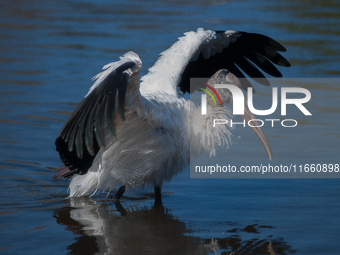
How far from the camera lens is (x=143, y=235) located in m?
5.10

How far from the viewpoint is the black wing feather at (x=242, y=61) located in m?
6.64

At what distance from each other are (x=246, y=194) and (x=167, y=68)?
1.62m

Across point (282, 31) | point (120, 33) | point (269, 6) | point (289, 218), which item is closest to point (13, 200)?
point (289, 218)

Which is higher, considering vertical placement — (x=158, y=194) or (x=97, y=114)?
(x=97, y=114)

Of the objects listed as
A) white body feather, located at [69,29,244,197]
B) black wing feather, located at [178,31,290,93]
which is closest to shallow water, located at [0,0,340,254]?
white body feather, located at [69,29,244,197]

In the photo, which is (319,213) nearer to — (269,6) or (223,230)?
(223,230)

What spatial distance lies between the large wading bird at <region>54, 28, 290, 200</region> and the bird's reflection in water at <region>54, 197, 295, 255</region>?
39 cm

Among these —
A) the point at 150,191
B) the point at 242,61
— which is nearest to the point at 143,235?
the point at 150,191

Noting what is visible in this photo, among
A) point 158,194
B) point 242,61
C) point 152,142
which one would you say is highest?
point 242,61

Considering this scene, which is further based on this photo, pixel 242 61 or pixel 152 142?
pixel 242 61

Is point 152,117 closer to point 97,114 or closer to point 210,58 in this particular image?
point 97,114

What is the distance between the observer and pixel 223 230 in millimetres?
5246

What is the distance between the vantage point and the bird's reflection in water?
15.8ft

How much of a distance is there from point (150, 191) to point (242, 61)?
6.10ft
